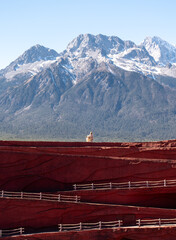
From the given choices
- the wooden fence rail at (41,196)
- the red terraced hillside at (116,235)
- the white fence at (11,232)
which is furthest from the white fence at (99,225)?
the wooden fence rail at (41,196)

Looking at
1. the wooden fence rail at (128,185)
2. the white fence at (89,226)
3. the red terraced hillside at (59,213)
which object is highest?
the wooden fence rail at (128,185)

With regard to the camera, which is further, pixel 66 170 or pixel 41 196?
pixel 66 170

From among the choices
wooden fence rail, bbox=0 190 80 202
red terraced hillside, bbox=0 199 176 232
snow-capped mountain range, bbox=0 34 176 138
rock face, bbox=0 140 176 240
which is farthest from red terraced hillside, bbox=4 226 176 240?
snow-capped mountain range, bbox=0 34 176 138

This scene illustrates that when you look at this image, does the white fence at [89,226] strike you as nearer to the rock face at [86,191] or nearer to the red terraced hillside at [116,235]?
the rock face at [86,191]

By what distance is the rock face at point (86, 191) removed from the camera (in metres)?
21.5

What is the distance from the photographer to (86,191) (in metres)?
22.8

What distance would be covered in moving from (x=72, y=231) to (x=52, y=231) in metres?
0.87

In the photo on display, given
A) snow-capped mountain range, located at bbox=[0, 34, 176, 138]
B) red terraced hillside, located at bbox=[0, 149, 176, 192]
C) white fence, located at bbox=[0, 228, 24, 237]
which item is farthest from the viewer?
snow-capped mountain range, located at bbox=[0, 34, 176, 138]

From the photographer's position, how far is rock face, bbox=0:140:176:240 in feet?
70.7

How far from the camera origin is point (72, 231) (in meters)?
21.1

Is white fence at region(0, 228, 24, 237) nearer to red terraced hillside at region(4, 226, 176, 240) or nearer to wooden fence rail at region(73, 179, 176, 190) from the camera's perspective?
red terraced hillside at region(4, 226, 176, 240)

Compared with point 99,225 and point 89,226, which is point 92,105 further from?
point 99,225

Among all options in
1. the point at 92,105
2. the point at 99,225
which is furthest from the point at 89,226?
the point at 92,105

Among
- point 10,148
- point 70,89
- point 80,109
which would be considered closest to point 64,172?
point 10,148
